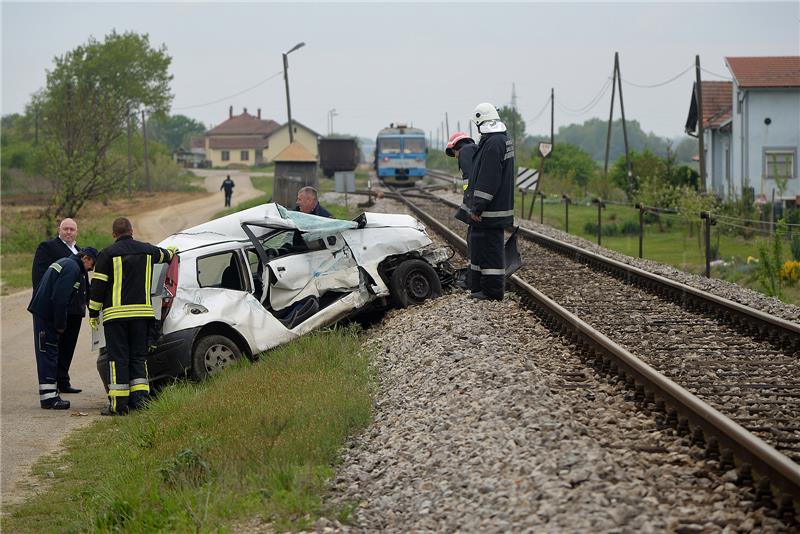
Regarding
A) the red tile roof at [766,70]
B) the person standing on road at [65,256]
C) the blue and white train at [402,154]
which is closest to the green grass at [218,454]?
the person standing on road at [65,256]

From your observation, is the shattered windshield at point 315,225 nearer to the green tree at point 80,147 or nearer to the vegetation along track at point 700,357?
the vegetation along track at point 700,357

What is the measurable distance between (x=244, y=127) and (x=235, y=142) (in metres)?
7.96

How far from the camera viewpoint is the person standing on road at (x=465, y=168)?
11883 mm

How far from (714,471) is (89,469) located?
5380 millimetres

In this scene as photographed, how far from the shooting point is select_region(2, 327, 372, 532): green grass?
6.45 m

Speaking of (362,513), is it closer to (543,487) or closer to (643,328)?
(543,487)

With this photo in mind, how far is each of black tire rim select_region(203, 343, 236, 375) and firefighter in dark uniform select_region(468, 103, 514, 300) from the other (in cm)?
306

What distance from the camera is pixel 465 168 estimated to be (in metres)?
12.2

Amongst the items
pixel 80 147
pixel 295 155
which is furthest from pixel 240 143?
pixel 295 155

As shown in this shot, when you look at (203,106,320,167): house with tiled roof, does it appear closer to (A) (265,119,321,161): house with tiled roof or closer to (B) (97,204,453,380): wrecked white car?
(A) (265,119,321,161): house with tiled roof

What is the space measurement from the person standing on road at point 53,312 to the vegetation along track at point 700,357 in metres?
5.29

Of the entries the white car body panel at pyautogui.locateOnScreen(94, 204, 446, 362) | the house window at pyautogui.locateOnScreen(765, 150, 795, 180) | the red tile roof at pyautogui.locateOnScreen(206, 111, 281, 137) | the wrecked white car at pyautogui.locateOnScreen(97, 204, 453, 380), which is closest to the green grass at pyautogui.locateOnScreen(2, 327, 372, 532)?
the wrecked white car at pyautogui.locateOnScreen(97, 204, 453, 380)

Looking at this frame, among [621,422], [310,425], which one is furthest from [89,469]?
[621,422]

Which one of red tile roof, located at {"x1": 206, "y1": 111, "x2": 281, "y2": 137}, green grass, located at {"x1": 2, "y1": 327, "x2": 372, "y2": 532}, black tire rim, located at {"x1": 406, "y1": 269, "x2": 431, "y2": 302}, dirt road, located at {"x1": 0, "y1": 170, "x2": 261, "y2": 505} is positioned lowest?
dirt road, located at {"x1": 0, "y1": 170, "x2": 261, "y2": 505}
